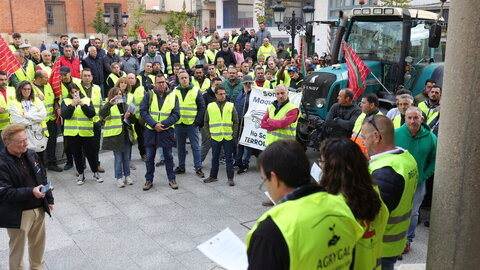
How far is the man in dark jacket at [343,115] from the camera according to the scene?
22.0 feet

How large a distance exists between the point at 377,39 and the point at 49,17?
115 ft

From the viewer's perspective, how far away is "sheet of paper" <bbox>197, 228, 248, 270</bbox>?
2582 mm

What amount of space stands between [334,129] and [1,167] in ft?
15.6

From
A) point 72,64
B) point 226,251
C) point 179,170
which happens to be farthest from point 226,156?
point 72,64

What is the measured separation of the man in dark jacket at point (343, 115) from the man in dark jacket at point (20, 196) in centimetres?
429

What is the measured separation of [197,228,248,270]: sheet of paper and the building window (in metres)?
39.3

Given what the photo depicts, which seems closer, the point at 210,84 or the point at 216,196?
the point at 216,196

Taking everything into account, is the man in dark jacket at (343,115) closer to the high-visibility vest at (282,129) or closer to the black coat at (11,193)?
the high-visibility vest at (282,129)

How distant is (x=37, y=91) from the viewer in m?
8.07

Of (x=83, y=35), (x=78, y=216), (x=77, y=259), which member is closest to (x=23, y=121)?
(x=78, y=216)

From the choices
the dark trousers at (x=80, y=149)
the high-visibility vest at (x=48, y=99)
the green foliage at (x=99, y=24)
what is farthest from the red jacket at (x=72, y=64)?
the green foliage at (x=99, y=24)

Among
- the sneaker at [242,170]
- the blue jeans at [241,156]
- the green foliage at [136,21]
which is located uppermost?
the green foliage at [136,21]

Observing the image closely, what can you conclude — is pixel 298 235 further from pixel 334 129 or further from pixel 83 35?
pixel 83 35

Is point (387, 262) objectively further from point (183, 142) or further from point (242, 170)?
point (183, 142)
